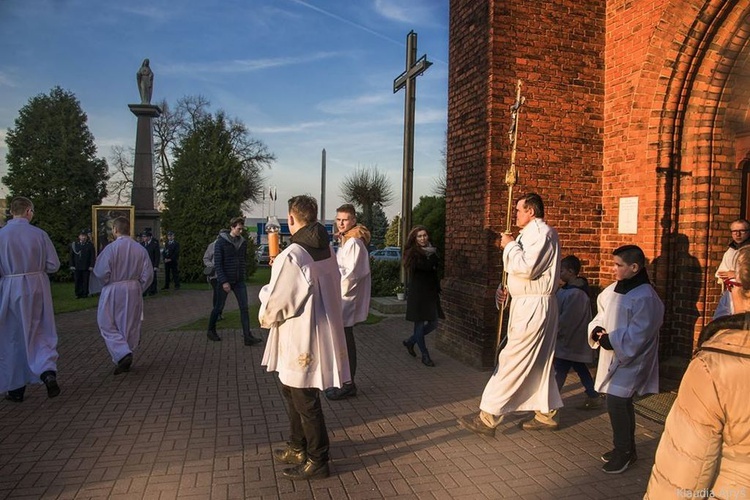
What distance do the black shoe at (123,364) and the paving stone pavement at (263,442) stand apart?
3.9 inches

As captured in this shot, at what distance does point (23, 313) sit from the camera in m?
6.09

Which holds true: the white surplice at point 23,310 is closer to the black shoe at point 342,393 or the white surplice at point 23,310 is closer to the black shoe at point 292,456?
the black shoe at point 342,393

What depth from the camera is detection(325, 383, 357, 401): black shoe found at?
604 cm

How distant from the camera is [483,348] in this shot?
24.0 ft

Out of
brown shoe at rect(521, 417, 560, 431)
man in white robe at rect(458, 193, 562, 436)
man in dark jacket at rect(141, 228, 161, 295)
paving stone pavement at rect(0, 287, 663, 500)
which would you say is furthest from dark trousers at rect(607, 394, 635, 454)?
man in dark jacket at rect(141, 228, 161, 295)

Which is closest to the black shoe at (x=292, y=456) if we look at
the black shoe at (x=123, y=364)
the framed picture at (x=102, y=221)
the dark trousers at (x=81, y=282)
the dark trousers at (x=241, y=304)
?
the black shoe at (x=123, y=364)

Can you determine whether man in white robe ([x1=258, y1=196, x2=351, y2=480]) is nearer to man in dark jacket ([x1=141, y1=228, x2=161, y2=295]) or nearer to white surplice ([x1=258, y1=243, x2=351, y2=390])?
white surplice ([x1=258, y1=243, x2=351, y2=390])

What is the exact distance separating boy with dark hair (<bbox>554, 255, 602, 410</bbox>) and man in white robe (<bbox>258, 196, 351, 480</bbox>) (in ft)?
8.56

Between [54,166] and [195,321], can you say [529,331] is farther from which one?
[54,166]

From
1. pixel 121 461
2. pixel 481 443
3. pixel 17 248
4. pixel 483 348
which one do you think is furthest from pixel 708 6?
pixel 17 248

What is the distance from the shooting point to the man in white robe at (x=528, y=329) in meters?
4.71

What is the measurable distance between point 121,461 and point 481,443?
115 inches

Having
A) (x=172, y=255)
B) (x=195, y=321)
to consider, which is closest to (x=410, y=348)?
(x=195, y=321)

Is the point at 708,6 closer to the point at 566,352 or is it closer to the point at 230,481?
the point at 566,352
